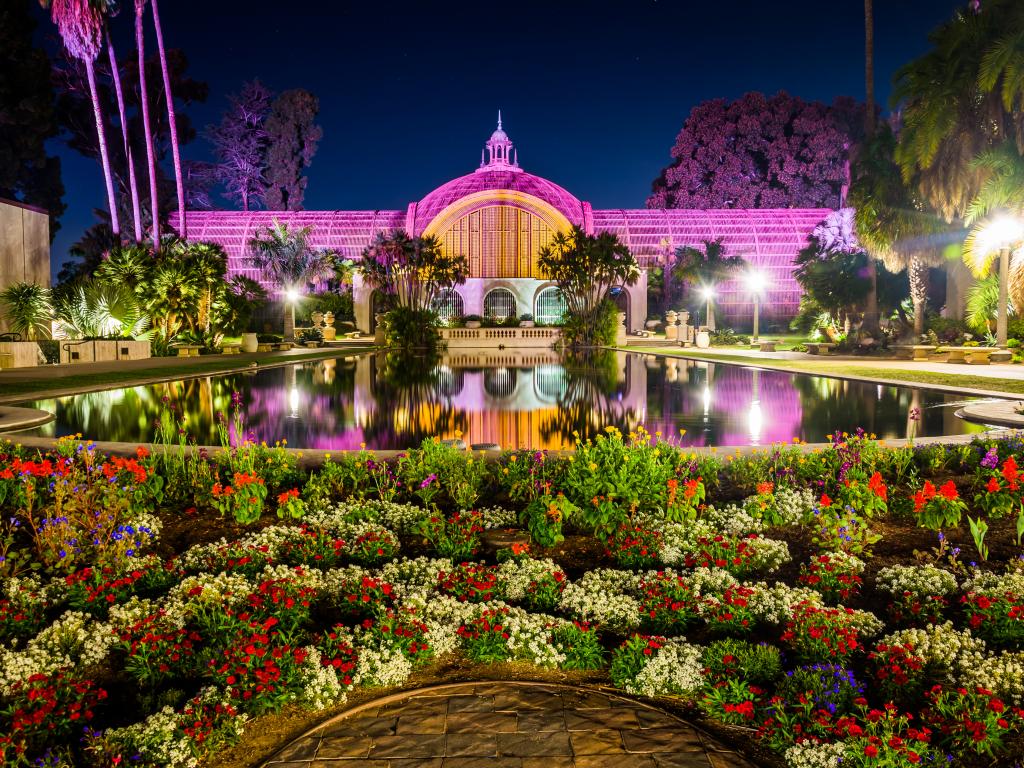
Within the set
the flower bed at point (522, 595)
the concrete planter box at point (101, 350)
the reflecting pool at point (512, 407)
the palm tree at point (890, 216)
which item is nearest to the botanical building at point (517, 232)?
the palm tree at point (890, 216)

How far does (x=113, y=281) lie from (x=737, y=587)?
2994 centimetres

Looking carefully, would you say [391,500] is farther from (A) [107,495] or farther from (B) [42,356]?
(B) [42,356]

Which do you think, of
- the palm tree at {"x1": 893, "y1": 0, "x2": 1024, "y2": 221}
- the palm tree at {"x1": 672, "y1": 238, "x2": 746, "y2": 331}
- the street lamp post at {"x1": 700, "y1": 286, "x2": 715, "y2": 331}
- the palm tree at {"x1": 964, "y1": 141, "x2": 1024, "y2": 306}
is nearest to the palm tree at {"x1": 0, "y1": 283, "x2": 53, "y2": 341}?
the palm tree at {"x1": 893, "y1": 0, "x2": 1024, "y2": 221}

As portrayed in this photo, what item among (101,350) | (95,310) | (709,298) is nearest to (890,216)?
(709,298)

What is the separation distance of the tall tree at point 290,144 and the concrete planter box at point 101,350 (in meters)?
43.3

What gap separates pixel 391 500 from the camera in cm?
652

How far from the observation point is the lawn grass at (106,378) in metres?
16.6

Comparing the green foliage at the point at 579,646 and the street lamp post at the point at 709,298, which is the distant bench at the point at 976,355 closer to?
the street lamp post at the point at 709,298

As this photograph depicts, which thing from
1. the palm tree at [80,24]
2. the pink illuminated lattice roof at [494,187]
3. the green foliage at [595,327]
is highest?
the palm tree at [80,24]

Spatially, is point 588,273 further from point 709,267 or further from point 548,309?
point 548,309

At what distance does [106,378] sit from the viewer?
19.6 metres

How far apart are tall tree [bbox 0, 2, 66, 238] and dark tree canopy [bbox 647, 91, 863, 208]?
5028 cm

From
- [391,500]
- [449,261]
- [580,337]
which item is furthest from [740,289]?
[391,500]

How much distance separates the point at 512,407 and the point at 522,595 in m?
10.3
